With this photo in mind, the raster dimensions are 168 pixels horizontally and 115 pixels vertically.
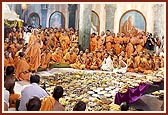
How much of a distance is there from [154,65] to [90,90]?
73cm

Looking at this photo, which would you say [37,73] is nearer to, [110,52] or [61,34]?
[61,34]

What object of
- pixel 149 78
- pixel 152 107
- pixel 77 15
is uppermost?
pixel 77 15

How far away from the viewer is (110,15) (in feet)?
15.5

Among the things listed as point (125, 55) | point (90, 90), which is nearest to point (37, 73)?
point (90, 90)

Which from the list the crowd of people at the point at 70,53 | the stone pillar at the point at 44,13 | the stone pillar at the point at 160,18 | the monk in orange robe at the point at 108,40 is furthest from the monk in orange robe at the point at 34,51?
the stone pillar at the point at 160,18

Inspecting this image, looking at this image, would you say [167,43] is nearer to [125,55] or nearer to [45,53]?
[125,55]

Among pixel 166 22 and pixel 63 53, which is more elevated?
pixel 166 22

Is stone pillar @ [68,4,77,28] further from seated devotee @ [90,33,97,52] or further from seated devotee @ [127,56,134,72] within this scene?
seated devotee @ [127,56,134,72]

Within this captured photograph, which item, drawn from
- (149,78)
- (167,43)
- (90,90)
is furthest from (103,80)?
(167,43)

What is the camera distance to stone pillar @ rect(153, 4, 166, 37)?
4.62 meters

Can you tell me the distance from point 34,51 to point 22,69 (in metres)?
0.23

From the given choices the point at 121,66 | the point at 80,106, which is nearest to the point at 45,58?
the point at 80,106

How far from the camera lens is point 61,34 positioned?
4.77 m

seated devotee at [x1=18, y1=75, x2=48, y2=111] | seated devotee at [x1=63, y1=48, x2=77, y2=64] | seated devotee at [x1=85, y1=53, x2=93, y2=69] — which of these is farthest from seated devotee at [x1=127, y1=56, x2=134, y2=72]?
seated devotee at [x1=18, y1=75, x2=48, y2=111]
